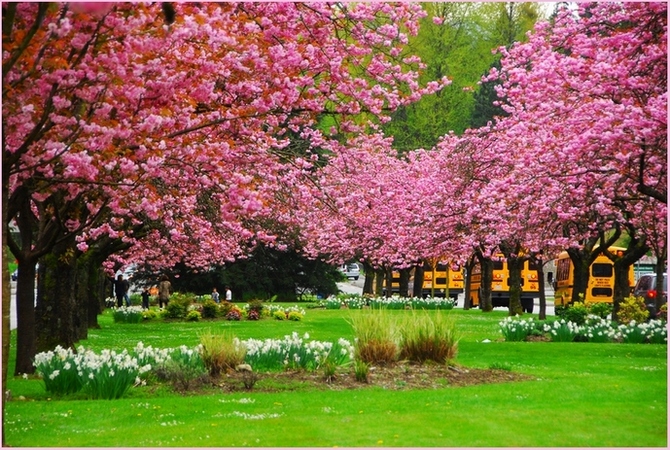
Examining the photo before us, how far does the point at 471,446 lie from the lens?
31.3 feet

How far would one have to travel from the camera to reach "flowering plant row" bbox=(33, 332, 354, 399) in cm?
A: 1330

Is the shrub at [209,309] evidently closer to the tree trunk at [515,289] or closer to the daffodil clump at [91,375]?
the tree trunk at [515,289]

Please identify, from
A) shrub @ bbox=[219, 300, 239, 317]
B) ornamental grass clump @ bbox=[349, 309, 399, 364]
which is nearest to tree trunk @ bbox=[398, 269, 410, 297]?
shrub @ bbox=[219, 300, 239, 317]

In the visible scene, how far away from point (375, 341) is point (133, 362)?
4.04 metres

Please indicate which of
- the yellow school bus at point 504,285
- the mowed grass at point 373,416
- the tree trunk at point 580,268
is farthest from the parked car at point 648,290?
the mowed grass at point 373,416

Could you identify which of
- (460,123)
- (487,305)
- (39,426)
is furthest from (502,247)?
(460,123)

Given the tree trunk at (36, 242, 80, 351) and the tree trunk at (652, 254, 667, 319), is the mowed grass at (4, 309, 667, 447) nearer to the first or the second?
the tree trunk at (36, 242, 80, 351)

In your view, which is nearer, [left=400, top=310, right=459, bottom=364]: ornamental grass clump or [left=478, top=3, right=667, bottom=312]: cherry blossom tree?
[left=478, top=3, right=667, bottom=312]: cherry blossom tree

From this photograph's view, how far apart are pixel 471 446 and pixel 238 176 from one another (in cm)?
521

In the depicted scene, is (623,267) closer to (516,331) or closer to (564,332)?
(516,331)

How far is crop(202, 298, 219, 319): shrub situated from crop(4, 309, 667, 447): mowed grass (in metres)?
20.8

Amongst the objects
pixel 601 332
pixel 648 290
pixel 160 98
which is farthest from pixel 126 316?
pixel 160 98

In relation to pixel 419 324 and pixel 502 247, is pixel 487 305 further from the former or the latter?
pixel 419 324

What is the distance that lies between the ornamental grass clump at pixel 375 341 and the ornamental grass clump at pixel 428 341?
272mm
